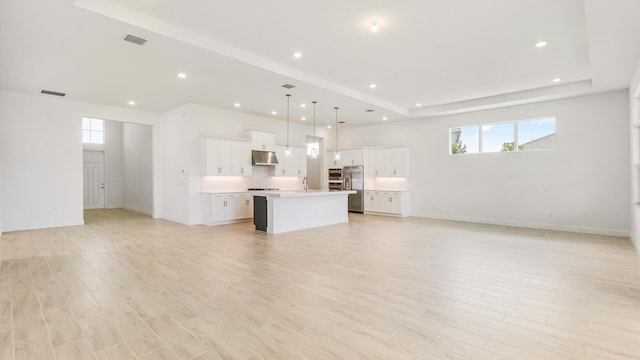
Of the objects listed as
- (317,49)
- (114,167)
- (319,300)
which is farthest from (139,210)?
(319,300)

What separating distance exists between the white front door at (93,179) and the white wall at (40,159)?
4.90 metres

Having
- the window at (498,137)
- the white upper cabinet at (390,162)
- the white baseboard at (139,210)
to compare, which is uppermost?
the window at (498,137)

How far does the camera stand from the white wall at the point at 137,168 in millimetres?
10562

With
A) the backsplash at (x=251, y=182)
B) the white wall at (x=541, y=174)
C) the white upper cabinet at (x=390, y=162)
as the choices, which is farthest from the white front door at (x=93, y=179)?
the white wall at (x=541, y=174)

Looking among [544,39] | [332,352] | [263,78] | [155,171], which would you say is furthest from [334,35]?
[155,171]

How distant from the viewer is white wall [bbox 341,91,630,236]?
6809mm

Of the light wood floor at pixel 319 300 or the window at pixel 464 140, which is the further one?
the window at pixel 464 140

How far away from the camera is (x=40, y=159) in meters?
7.49

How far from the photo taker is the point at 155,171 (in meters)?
9.34

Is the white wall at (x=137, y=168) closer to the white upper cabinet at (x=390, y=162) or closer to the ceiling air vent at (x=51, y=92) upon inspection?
the ceiling air vent at (x=51, y=92)

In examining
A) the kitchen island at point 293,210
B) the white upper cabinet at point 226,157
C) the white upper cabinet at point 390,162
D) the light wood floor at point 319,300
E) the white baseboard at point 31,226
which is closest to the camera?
the light wood floor at point 319,300

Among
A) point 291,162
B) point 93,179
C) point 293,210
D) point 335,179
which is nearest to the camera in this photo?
point 293,210

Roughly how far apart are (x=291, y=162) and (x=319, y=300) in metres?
7.21

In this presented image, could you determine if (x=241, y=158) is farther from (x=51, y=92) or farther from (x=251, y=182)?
(x=51, y=92)
